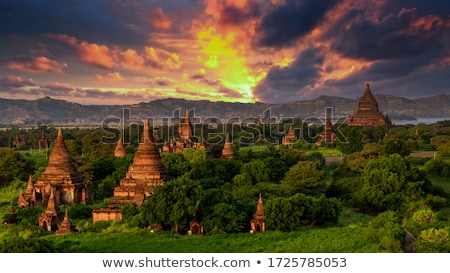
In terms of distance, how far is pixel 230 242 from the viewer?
43.2ft

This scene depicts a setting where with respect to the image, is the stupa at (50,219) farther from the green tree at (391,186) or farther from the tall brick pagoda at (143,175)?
the green tree at (391,186)

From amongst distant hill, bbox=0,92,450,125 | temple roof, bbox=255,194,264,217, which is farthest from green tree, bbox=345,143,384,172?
temple roof, bbox=255,194,264,217

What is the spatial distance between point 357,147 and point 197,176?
16.5 meters

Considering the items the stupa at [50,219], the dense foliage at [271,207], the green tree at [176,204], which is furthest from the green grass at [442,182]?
the stupa at [50,219]

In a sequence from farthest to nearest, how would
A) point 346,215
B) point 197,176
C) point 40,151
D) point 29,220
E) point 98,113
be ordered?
1. point 40,151
2. point 197,176
3. point 346,215
4. point 29,220
5. point 98,113

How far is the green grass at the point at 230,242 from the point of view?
11930mm

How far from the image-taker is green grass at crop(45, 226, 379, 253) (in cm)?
1193

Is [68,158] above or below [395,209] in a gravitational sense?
above

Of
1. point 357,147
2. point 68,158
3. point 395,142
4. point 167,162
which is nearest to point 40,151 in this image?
point 167,162

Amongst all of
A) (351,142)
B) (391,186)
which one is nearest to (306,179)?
(391,186)

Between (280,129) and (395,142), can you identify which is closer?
(395,142)

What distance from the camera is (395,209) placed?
1800 cm

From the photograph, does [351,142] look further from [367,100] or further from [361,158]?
[361,158]
